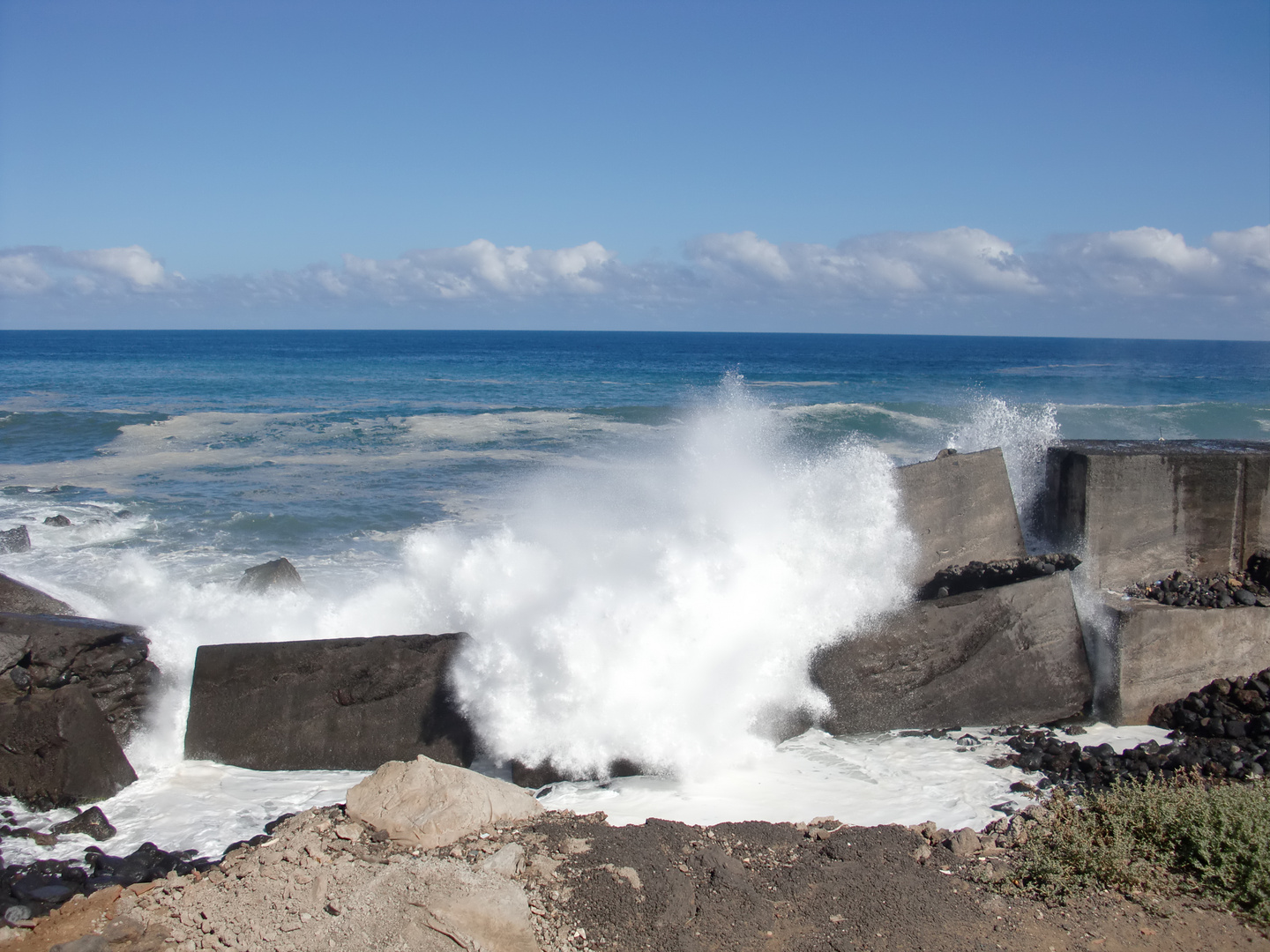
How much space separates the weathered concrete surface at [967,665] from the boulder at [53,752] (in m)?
4.36

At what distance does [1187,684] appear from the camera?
6.05m

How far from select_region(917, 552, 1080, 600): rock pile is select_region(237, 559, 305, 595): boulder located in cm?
597

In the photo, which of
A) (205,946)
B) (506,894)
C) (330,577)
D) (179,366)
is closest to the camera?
(205,946)

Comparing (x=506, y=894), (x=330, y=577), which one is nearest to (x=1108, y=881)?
(x=506, y=894)

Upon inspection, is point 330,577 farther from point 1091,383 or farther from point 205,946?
point 1091,383

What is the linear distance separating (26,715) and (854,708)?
4.95 meters

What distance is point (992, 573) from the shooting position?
21.7 feet

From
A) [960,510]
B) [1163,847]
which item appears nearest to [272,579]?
[960,510]

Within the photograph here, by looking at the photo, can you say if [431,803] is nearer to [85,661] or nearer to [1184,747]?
[85,661]

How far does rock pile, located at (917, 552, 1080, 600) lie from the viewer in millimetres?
6418

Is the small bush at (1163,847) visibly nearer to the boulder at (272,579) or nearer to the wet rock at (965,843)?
the wet rock at (965,843)

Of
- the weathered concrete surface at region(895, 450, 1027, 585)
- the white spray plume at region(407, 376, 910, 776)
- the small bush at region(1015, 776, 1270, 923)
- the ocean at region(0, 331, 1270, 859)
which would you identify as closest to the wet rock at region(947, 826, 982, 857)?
the small bush at region(1015, 776, 1270, 923)

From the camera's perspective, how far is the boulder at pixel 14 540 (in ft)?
35.3

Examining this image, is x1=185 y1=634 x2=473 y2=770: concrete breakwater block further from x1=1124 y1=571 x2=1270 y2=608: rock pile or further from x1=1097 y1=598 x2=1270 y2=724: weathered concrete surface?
x1=1124 y1=571 x2=1270 y2=608: rock pile
